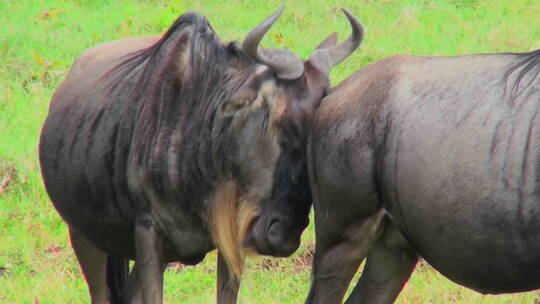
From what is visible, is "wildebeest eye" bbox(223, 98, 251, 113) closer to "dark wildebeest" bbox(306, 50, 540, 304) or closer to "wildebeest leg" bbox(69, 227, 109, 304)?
"dark wildebeest" bbox(306, 50, 540, 304)

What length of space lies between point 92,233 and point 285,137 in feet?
4.33

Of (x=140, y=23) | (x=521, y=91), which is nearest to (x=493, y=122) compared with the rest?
(x=521, y=91)

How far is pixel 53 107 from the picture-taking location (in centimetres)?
651

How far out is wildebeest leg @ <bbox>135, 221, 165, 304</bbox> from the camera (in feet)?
19.0

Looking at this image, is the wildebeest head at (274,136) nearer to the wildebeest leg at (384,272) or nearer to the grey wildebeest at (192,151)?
the grey wildebeest at (192,151)

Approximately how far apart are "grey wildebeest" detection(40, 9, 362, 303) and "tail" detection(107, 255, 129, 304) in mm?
512

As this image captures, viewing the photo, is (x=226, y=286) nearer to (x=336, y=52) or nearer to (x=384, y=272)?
(x=384, y=272)

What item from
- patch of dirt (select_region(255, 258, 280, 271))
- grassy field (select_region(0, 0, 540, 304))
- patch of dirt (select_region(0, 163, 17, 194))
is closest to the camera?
grassy field (select_region(0, 0, 540, 304))

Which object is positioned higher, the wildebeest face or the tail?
the wildebeest face

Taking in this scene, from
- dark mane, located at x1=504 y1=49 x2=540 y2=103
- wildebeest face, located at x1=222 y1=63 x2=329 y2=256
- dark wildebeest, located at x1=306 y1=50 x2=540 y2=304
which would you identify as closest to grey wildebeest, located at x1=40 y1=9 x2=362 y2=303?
wildebeest face, located at x1=222 y1=63 x2=329 y2=256

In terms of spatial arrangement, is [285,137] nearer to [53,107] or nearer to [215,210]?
[215,210]

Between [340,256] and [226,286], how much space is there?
0.91m

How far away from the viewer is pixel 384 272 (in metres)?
5.56

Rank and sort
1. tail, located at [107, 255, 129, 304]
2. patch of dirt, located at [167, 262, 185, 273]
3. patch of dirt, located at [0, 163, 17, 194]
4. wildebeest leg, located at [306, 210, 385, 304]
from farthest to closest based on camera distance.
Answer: patch of dirt, located at [0, 163, 17, 194], patch of dirt, located at [167, 262, 185, 273], tail, located at [107, 255, 129, 304], wildebeest leg, located at [306, 210, 385, 304]
